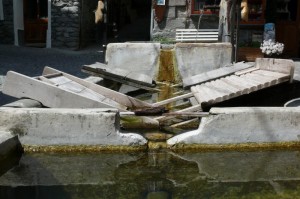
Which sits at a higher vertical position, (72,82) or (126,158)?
(72,82)

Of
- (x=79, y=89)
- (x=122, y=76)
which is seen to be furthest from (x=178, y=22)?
(x=79, y=89)

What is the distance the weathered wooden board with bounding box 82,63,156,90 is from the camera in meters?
7.11

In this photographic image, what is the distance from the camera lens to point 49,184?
12.5 ft

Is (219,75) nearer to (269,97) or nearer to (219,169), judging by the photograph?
(269,97)

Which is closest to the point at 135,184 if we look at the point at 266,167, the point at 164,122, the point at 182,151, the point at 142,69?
the point at 182,151

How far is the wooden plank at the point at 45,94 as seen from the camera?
517cm

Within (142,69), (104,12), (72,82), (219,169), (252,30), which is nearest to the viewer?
(219,169)

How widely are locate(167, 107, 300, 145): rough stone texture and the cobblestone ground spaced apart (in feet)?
16.7

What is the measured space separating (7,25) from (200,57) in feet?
30.1

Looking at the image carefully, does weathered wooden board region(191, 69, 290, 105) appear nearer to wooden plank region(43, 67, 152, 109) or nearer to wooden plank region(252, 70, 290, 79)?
wooden plank region(252, 70, 290, 79)

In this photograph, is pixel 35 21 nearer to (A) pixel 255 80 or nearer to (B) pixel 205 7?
(B) pixel 205 7

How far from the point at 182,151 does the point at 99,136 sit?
91 centimetres

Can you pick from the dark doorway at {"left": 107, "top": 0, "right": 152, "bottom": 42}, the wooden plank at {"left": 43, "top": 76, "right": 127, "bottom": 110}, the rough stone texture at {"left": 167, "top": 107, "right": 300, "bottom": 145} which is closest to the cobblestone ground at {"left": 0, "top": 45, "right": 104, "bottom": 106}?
the dark doorway at {"left": 107, "top": 0, "right": 152, "bottom": 42}

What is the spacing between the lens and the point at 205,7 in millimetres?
13086
